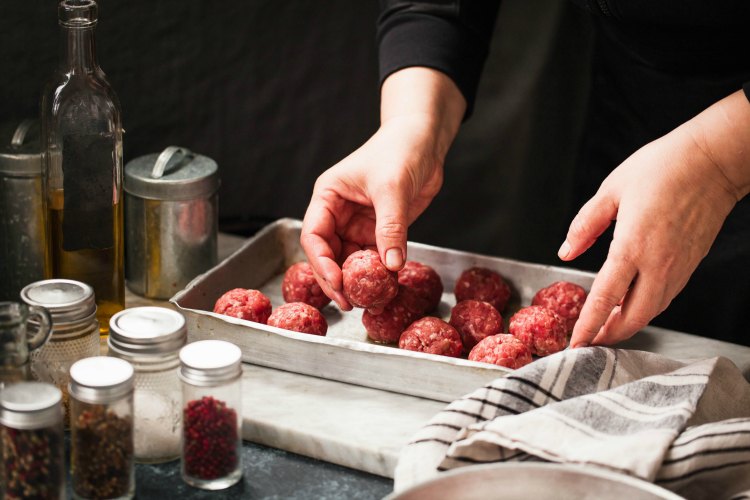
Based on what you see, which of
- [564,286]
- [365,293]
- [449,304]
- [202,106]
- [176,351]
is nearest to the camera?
[176,351]

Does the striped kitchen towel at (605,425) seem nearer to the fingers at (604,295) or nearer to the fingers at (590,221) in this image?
the fingers at (604,295)

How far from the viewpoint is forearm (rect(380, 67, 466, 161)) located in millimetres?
1812

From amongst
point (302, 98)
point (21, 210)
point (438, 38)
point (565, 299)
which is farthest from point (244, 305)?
point (302, 98)

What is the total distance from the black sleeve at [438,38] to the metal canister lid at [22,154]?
0.65 m

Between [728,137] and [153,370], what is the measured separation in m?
0.84

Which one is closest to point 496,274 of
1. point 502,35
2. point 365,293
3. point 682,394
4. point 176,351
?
point 365,293

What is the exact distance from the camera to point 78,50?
1.55 m

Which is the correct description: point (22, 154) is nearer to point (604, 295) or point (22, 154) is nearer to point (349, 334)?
point (349, 334)

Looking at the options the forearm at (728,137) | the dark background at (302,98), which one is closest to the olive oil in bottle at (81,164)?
the dark background at (302,98)

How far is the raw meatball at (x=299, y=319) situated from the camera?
1619 millimetres

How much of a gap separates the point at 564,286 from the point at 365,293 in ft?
1.20

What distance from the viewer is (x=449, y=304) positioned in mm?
1873

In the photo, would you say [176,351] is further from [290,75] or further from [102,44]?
[290,75]

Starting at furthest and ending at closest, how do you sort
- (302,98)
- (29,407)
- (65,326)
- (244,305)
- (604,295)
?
(302,98)
(244,305)
(604,295)
(65,326)
(29,407)
